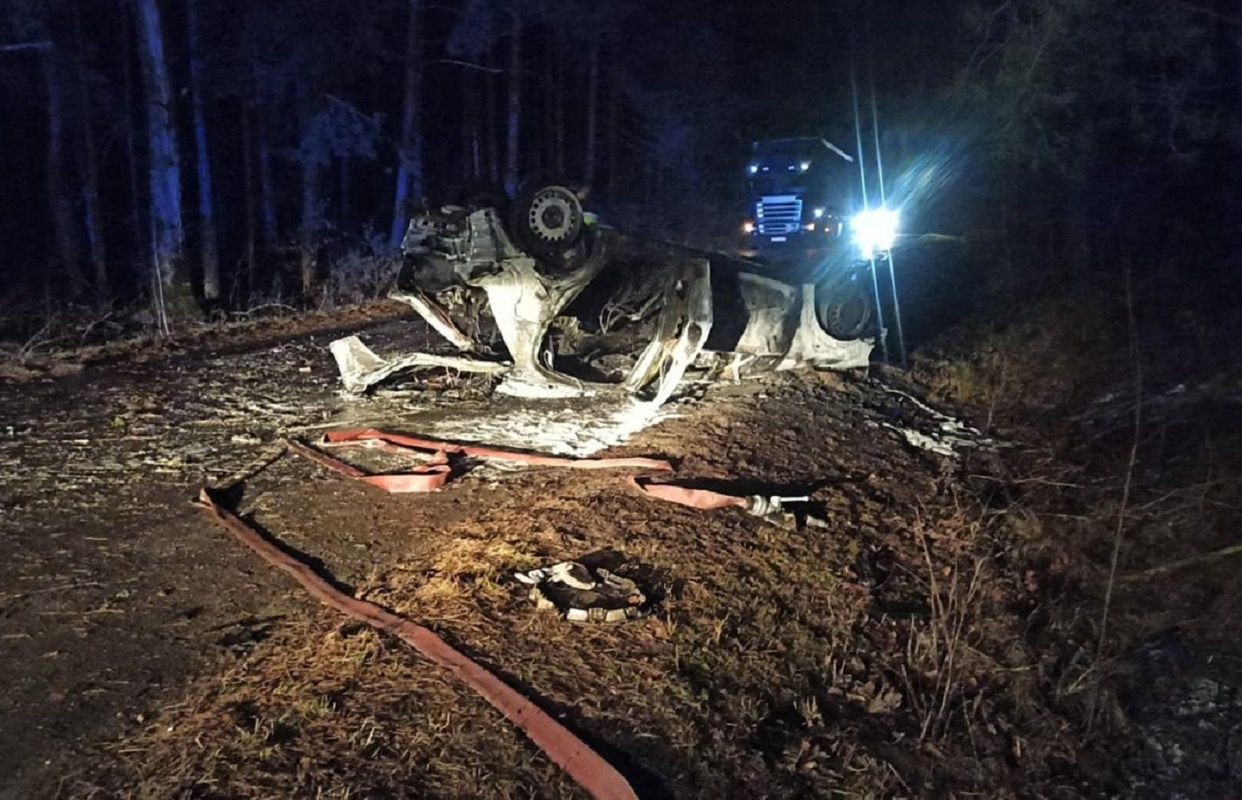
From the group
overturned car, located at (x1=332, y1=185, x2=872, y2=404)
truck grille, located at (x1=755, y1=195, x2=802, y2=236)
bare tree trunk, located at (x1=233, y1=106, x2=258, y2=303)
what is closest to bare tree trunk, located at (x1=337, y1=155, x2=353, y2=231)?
bare tree trunk, located at (x1=233, y1=106, x2=258, y2=303)

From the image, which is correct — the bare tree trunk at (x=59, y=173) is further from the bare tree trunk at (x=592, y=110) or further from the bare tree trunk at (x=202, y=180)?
the bare tree trunk at (x=592, y=110)

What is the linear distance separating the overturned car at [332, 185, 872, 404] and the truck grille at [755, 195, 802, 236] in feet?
23.0

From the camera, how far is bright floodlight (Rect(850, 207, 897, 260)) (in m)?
14.8

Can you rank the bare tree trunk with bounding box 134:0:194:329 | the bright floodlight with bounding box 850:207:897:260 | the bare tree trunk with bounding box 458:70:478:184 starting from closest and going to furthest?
the bare tree trunk with bounding box 134:0:194:329, the bright floodlight with bounding box 850:207:897:260, the bare tree trunk with bounding box 458:70:478:184

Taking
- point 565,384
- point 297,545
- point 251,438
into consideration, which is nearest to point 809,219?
point 565,384

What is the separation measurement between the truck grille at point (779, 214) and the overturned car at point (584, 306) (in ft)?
23.0

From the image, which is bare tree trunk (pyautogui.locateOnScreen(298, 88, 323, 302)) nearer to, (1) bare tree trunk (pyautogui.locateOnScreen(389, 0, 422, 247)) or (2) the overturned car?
(1) bare tree trunk (pyautogui.locateOnScreen(389, 0, 422, 247))

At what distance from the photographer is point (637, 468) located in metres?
6.30

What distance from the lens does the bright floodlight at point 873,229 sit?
48.4 ft

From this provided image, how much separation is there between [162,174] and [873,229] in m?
11.4

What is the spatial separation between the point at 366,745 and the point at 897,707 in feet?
7.60

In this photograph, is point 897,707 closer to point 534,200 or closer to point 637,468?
point 637,468

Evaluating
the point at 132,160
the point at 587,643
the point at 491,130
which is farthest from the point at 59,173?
the point at 587,643

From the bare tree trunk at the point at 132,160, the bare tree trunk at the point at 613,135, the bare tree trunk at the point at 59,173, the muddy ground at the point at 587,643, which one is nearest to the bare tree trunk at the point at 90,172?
the bare tree trunk at the point at 59,173
